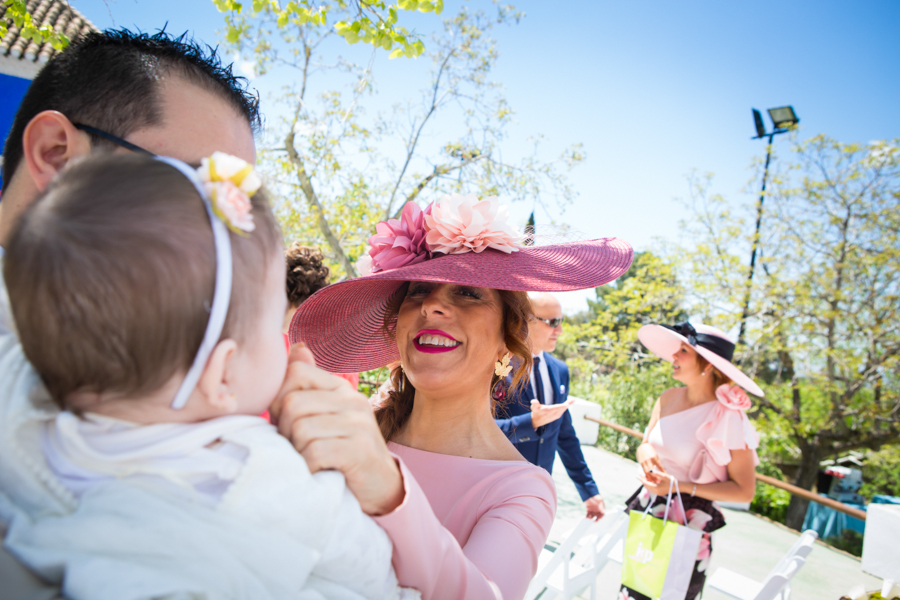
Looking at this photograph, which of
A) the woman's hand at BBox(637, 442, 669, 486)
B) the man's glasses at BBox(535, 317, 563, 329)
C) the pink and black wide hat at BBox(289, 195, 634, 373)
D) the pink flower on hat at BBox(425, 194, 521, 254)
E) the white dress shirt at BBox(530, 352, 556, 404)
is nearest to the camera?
the pink and black wide hat at BBox(289, 195, 634, 373)

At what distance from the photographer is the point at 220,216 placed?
751mm

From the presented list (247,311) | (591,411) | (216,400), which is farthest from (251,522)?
(591,411)

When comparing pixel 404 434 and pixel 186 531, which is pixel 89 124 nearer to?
pixel 186 531

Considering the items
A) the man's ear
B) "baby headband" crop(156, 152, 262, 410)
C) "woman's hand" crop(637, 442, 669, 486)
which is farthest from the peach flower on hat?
"woman's hand" crop(637, 442, 669, 486)

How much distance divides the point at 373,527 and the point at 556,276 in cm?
112

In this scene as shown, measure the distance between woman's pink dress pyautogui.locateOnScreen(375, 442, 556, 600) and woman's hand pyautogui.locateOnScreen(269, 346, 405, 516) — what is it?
1.7 inches

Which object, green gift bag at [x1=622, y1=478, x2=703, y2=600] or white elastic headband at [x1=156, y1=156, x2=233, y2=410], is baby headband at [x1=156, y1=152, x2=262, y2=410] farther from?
green gift bag at [x1=622, y1=478, x2=703, y2=600]

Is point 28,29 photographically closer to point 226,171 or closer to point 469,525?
point 226,171

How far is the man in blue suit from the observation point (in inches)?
141

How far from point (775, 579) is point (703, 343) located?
175cm

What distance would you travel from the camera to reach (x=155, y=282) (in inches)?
27.0

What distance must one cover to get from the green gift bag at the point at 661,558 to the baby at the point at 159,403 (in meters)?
3.09

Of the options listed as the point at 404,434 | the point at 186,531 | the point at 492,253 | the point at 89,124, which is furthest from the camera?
the point at 404,434

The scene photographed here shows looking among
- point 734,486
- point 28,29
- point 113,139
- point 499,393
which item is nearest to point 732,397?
point 734,486
